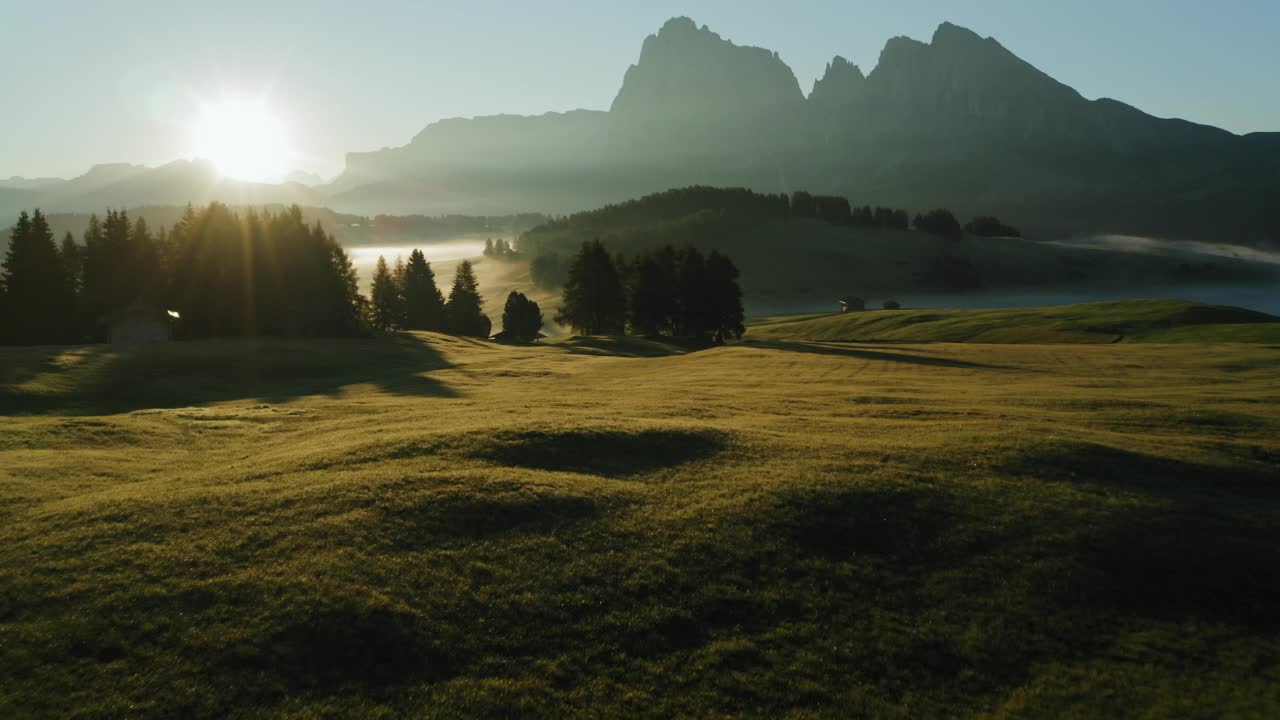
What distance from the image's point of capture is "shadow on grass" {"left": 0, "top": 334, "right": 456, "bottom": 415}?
40.9 m

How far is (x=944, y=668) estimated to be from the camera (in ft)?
42.4

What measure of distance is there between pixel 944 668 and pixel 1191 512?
10.9 meters

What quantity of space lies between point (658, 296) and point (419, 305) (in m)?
40.1

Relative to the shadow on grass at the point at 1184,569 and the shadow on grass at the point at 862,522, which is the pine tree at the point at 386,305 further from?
the shadow on grass at the point at 1184,569

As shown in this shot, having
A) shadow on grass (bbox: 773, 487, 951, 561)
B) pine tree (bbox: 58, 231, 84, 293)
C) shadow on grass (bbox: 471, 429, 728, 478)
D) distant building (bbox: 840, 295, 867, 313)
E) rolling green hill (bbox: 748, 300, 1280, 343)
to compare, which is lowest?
shadow on grass (bbox: 773, 487, 951, 561)

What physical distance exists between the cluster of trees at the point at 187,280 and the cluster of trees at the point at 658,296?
3302 cm

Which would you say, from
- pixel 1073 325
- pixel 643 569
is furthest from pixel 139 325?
pixel 1073 325

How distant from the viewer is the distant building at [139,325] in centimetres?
7644

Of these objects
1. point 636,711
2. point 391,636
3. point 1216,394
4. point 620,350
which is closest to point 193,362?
point 620,350

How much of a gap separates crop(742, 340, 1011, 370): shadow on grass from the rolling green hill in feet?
46.5

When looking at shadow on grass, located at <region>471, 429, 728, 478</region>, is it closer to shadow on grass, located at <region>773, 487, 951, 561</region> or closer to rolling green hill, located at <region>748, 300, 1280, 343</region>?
shadow on grass, located at <region>773, 487, 951, 561</region>

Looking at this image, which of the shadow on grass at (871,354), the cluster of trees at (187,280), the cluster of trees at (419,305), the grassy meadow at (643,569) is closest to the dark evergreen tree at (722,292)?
the shadow on grass at (871,354)

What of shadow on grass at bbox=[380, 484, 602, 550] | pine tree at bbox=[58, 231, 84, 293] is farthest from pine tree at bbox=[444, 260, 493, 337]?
shadow on grass at bbox=[380, 484, 602, 550]

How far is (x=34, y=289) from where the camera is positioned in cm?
7444
